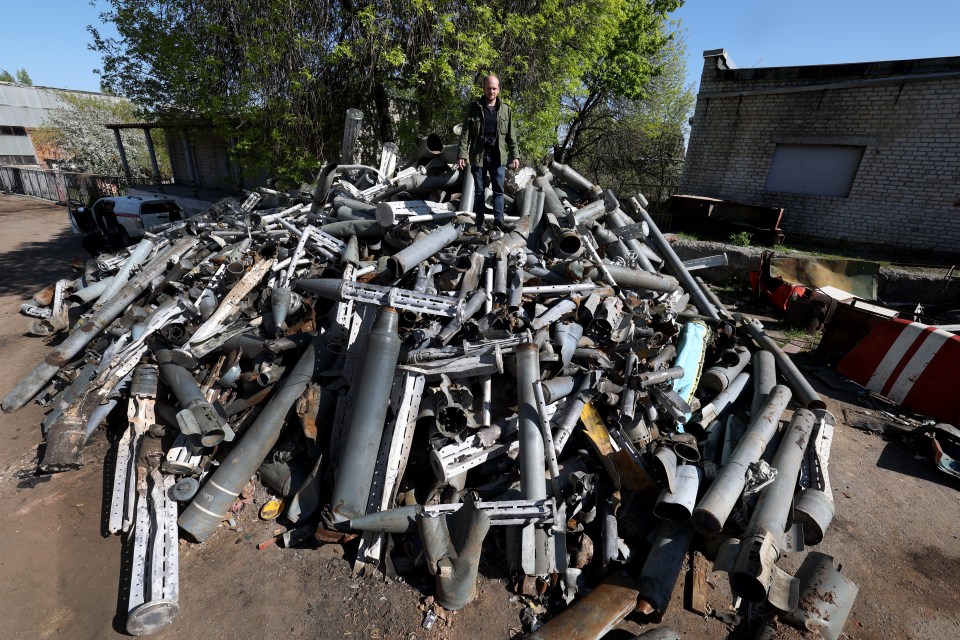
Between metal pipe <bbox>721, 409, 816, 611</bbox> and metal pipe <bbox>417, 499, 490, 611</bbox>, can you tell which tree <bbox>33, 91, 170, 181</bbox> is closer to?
metal pipe <bbox>417, 499, 490, 611</bbox>

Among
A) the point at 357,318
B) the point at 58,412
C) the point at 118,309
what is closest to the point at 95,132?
the point at 118,309

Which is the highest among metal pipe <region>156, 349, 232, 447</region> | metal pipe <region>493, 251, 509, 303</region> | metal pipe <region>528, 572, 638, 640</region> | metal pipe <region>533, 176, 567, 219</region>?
metal pipe <region>533, 176, 567, 219</region>

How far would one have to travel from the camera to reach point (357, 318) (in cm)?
452

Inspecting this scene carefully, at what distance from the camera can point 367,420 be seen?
12.0 ft

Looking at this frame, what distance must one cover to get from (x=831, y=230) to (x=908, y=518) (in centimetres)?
970

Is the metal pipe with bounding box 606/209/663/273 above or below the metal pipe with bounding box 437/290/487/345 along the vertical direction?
above

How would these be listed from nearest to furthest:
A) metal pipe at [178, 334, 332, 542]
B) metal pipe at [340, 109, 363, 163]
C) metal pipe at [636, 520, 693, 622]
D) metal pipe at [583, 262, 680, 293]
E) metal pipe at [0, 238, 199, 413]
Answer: metal pipe at [636, 520, 693, 622] < metal pipe at [178, 334, 332, 542] < metal pipe at [583, 262, 680, 293] < metal pipe at [0, 238, 199, 413] < metal pipe at [340, 109, 363, 163]

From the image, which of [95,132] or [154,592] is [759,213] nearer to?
[154,592]

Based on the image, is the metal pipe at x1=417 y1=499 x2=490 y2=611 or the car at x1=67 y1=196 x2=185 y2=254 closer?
the metal pipe at x1=417 y1=499 x2=490 y2=611

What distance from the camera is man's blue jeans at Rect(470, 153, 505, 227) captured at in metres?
5.95

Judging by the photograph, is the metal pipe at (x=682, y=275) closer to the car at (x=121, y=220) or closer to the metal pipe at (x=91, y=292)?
the metal pipe at (x=91, y=292)

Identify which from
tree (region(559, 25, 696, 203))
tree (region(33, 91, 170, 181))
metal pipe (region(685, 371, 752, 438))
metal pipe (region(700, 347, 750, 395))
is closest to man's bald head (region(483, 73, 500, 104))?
metal pipe (region(700, 347, 750, 395))

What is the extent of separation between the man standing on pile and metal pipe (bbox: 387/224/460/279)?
877 mm

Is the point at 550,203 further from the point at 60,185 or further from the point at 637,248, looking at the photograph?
the point at 60,185
